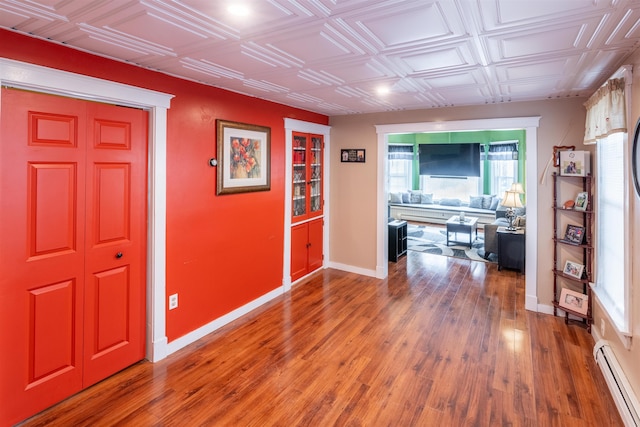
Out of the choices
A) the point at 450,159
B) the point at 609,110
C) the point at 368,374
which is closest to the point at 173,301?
the point at 368,374

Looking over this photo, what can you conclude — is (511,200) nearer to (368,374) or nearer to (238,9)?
(368,374)

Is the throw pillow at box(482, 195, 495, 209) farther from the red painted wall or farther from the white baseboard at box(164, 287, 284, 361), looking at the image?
the red painted wall

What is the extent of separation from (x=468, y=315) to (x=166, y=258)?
3159mm

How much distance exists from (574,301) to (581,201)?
1.02 meters

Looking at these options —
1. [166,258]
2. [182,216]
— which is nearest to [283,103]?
[182,216]

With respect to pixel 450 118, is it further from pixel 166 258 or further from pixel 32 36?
pixel 32 36

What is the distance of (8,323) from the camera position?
2096 millimetres

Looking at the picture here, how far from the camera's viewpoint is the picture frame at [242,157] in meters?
3.41

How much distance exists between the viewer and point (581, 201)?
3527 millimetres

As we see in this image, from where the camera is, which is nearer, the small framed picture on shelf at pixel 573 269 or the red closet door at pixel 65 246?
the red closet door at pixel 65 246

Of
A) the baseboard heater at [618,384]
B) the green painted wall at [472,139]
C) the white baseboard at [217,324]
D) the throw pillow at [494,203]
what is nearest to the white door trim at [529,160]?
the baseboard heater at [618,384]

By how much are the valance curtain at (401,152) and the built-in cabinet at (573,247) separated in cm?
712

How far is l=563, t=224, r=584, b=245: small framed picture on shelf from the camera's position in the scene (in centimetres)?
355

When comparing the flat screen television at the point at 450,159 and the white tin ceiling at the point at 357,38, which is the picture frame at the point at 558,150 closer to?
the white tin ceiling at the point at 357,38
